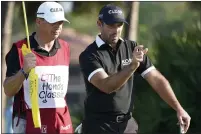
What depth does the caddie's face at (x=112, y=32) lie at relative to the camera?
683 centimetres

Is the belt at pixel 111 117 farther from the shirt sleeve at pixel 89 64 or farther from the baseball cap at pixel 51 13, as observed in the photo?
the baseball cap at pixel 51 13

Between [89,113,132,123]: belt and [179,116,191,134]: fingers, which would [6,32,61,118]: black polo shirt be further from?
[179,116,191,134]: fingers

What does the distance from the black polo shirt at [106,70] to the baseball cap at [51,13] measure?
441mm

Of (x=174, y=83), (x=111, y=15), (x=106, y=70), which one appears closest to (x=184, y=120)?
(x=106, y=70)

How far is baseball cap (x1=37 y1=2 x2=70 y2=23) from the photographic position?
23.2 ft

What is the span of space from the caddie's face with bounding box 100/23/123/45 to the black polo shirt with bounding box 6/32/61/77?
0.62 meters

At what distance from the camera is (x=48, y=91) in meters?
7.15

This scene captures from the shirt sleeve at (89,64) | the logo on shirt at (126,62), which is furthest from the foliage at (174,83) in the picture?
the shirt sleeve at (89,64)

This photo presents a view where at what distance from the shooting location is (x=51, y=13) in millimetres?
7109

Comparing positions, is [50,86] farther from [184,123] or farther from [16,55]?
[184,123]

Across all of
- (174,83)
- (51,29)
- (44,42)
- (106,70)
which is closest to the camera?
(106,70)

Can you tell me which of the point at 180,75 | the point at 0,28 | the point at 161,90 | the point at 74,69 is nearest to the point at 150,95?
the point at 180,75

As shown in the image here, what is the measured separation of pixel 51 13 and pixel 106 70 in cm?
80

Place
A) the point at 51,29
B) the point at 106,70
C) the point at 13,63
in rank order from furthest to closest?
1. the point at 51,29
2. the point at 13,63
3. the point at 106,70
